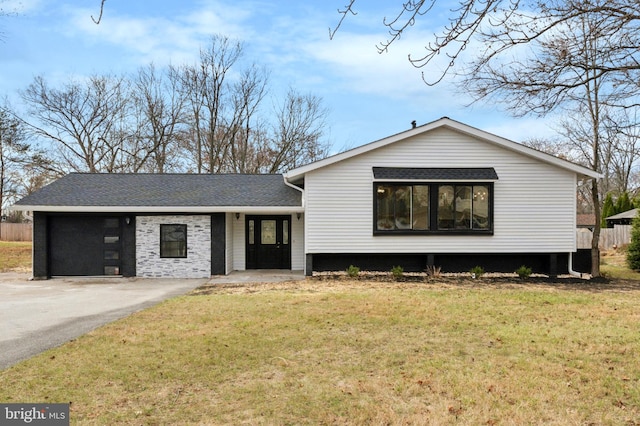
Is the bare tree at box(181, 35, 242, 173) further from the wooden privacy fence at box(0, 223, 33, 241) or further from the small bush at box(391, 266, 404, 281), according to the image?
the small bush at box(391, 266, 404, 281)

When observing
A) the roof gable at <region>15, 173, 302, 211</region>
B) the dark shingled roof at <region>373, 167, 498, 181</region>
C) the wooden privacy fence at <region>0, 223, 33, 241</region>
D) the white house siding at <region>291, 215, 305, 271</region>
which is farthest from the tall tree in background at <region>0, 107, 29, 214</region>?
the dark shingled roof at <region>373, 167, 498, 181</region>

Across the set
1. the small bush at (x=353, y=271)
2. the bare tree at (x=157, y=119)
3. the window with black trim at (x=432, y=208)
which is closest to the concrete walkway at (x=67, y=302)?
the small bush at (x=353, y=271)

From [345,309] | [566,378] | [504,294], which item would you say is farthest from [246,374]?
[504,294]

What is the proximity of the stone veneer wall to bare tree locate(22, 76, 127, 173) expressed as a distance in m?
17.8

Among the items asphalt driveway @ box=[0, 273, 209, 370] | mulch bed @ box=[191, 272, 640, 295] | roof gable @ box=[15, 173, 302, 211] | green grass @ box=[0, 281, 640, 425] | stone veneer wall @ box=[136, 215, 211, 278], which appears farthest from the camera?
stone veneer wall @ box=[136, 215, 211, 278]

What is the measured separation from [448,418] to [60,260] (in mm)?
14571

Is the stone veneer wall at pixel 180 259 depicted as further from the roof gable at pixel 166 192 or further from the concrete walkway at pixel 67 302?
the roof gable at pixel 166 192

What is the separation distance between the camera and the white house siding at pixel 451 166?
549 inches

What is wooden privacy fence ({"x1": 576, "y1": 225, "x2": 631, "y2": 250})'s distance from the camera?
24.5 metres

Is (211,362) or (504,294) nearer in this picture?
(211,362)

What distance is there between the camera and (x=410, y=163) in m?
14.1

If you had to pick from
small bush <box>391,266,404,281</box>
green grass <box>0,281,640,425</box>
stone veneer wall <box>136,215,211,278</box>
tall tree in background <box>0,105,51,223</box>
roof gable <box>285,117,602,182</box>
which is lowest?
green grass <box>0,281,640,425</box>

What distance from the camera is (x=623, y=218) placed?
30.8 metres

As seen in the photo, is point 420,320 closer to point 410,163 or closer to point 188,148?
point 410,163
